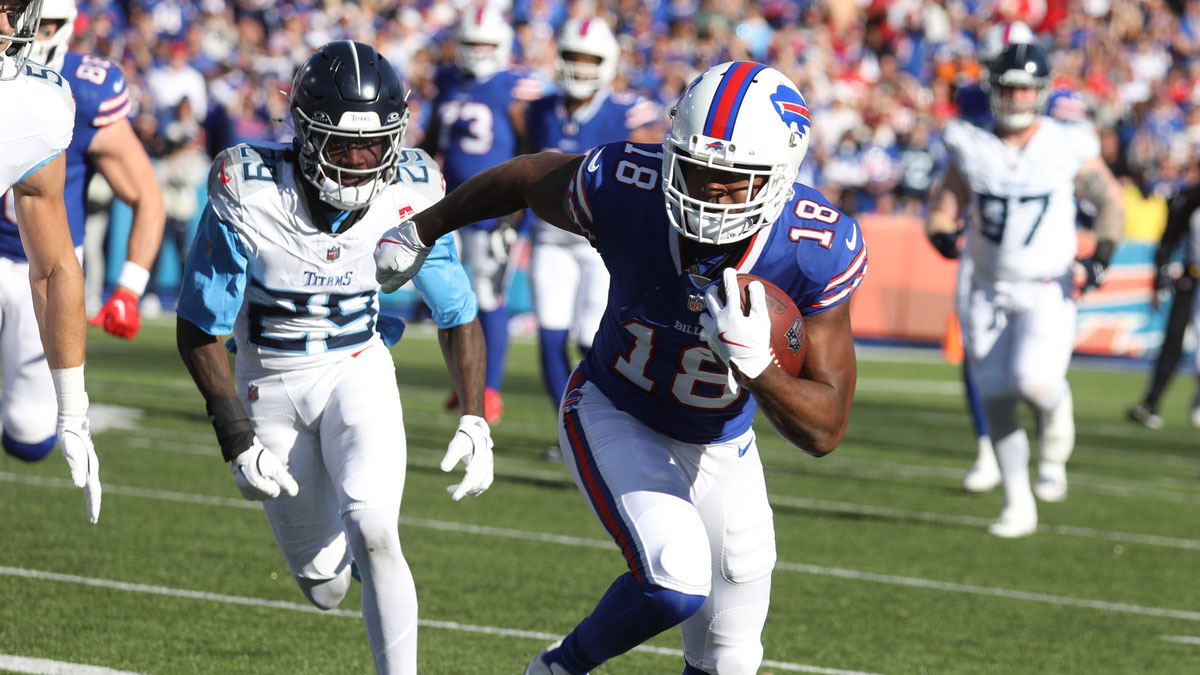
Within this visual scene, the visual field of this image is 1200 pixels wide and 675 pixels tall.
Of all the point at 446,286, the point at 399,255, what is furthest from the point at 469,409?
the point at 399,255

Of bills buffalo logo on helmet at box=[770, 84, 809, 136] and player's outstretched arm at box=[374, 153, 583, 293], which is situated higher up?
bills buffalo logo on helmet at box=[770, 84, 809, 136]

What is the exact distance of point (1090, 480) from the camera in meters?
8.34

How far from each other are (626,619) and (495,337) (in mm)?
5157

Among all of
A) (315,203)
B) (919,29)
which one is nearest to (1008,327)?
(315,203)

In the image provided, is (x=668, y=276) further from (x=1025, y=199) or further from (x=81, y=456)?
(x=1025, y=199)

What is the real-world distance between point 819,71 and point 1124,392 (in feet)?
21.6

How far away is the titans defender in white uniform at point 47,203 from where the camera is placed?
343 cm

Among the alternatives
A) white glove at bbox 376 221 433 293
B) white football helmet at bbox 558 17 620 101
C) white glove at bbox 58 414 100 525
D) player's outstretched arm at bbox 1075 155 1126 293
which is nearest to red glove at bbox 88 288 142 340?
white glove at bbox 58 414 100 525

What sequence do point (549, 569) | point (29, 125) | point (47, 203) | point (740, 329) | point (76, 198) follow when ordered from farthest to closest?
1. point (549, 569)
2. point (76, 198)
3. point (47, 203)
4. point (29, 125)
5. point (740, 329)

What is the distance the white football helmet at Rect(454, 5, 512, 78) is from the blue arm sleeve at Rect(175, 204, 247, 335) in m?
5.04

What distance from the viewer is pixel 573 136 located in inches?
320

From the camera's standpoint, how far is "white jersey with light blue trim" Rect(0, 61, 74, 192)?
3449mm

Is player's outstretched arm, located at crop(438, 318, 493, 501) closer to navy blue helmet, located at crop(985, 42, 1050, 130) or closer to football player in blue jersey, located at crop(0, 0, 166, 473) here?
football player in blue jersey, located at crop(0, 0, 166, 473)

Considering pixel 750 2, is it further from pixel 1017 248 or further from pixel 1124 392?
pixel 1017 248
